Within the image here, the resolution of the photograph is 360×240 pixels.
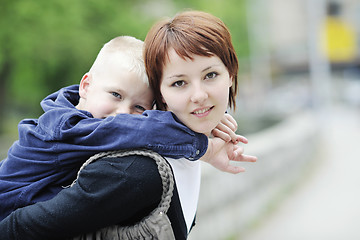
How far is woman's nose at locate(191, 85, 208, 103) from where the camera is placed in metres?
1.44

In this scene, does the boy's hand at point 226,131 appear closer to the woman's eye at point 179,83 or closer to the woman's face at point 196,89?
the woman's face at point 196,89

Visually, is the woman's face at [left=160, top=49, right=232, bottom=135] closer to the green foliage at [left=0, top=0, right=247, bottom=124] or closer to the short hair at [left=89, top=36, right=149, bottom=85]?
the short hair at [left=89, top=36, right=149, bottom=85]

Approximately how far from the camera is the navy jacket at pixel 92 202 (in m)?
1.30

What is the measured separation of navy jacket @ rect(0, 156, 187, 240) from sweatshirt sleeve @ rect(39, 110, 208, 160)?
2.1 inches

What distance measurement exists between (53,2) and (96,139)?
1007 centimetres

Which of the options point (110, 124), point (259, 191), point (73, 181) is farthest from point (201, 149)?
point (259, 191)

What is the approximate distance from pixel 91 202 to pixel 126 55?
1.89 ft

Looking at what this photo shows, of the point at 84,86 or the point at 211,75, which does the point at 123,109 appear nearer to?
the point at 84,86

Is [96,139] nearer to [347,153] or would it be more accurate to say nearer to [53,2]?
[53,2]

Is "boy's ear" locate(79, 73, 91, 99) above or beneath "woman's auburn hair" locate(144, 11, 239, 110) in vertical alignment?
beneath

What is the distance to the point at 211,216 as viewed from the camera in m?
5.00

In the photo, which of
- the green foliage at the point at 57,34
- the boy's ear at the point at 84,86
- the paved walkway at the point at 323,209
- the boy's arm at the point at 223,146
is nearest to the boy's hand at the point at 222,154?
the boy's arm at the point at 223,146

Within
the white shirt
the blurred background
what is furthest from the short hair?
the blurred background

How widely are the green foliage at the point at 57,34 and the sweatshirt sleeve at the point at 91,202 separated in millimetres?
9742
